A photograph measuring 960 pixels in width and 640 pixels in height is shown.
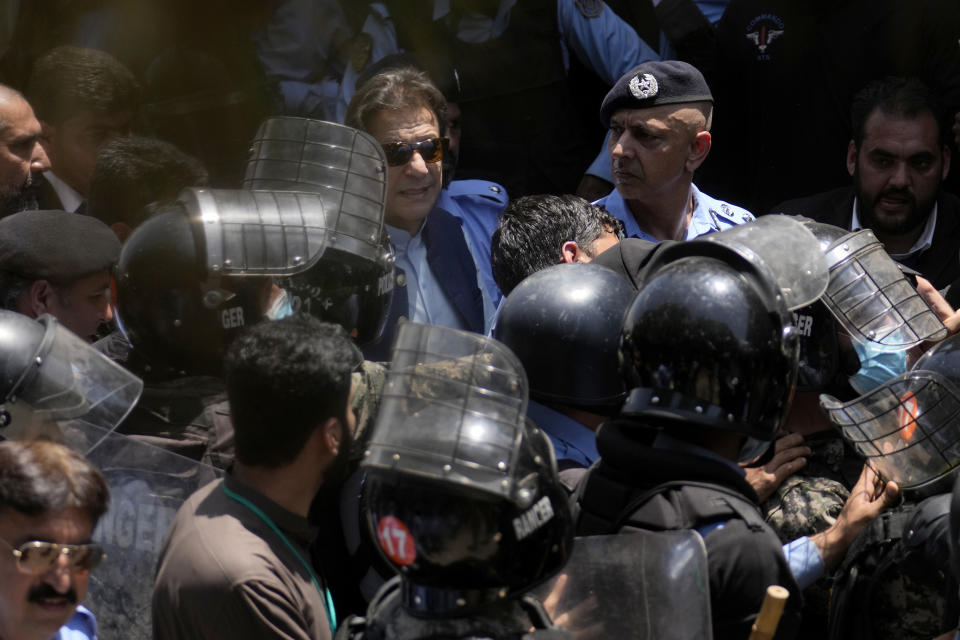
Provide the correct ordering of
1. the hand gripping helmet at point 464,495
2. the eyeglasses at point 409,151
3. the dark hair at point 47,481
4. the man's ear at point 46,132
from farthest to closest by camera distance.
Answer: the man's ear at point 46,132 < the eyeglasses at point 409,151 < the dark hair at point 47,481 < the hand gripping helmet at point 464,495

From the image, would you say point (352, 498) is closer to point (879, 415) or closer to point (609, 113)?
point (879, 415)

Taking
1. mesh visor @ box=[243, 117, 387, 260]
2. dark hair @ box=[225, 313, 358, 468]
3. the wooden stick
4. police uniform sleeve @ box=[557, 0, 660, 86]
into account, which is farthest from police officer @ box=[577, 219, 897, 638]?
police uniform sleeve @ box=[557, 0, 660, 86]

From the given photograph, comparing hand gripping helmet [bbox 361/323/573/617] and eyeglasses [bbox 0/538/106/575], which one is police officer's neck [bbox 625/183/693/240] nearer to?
hand gripping helmet [bbox 361/323/573/617]

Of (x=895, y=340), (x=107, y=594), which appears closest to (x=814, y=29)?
(x=895, y=340)

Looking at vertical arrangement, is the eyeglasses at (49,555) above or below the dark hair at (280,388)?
below

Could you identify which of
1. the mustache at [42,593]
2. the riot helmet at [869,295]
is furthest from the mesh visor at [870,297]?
the mustache at [42,593]

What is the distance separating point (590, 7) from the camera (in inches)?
207

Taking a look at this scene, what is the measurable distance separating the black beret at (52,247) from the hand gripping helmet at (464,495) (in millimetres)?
1757

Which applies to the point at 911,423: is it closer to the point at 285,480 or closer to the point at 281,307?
the point at 285,480

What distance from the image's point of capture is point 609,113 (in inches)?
179

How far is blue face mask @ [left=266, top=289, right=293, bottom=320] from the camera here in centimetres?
323

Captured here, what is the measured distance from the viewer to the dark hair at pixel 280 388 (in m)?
2.51

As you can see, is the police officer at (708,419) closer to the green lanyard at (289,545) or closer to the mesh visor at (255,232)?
the green lanyard at (289,545)

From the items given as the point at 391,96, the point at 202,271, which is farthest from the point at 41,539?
the point at 391,96
